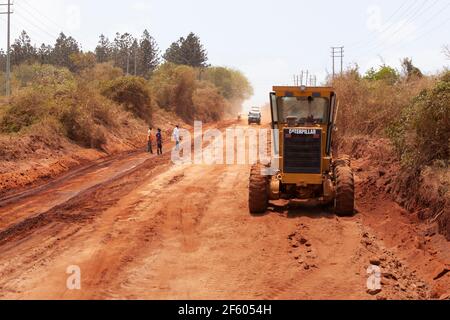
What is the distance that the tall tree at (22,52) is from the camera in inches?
2975

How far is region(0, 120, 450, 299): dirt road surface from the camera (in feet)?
26.7

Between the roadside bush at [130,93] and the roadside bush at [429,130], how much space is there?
3002 centimetres

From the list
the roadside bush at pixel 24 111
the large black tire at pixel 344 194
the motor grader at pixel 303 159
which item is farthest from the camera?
the roadside bush at pixel 24 111

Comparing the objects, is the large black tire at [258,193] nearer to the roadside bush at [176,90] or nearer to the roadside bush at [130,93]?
the roadside bush at [130,93]

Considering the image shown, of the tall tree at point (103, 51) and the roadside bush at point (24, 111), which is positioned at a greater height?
the tall tree at point (103, 51)

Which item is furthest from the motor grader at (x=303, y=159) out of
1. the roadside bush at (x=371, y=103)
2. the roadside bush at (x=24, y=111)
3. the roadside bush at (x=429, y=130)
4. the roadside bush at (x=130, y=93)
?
the roadside bush at (x=130, y=93)

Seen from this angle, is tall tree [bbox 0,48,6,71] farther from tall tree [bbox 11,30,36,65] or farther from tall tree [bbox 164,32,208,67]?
tall tree [bbox 164,32,208,67]

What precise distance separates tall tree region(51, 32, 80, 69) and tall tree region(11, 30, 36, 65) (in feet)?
10.7

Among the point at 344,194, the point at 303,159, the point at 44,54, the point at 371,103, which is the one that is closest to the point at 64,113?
the point at 371,103

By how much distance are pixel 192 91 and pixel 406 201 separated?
46.7 m

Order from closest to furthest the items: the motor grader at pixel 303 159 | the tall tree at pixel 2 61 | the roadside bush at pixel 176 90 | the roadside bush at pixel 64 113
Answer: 1. the motor grader at pixel 303 159
2. the roadside bush at pixel 64 113
3. the roadside bush at pixel 176 90
4. the tall tree at pixel 2 61

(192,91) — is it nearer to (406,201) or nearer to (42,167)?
(42,167)

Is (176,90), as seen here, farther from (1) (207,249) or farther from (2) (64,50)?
(1) (207,249)
